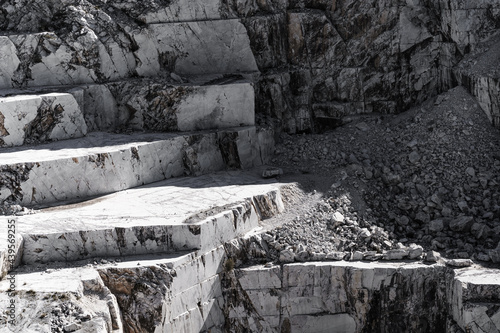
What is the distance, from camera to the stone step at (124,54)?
68.1 ft

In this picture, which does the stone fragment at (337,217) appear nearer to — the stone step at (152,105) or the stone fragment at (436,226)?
the stone fragment at (436,226)

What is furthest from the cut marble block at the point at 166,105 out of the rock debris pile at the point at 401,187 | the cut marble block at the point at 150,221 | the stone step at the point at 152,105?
the cut marble block at the point at 150,221

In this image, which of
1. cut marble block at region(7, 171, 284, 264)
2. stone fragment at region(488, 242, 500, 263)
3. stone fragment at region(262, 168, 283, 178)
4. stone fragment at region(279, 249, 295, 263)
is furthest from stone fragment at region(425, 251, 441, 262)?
stone fragment at region(262, 168, 283, 178)

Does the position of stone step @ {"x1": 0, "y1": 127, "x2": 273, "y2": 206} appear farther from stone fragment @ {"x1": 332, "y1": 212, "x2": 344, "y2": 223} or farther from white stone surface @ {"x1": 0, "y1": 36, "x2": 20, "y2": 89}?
stone fragment @ {"x1": 332, "y1": 212, "x2": 344, "y2": 223}

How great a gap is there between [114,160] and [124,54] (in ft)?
14.6

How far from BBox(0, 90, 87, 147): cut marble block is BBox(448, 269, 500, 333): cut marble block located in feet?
37.4

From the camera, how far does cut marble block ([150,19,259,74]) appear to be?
72.3 ft

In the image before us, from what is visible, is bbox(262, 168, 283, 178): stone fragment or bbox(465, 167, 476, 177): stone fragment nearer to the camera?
bbox(465, 167, 476, 177): stone fragment

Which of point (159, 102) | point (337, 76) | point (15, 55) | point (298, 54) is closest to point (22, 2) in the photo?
point (15, 55)

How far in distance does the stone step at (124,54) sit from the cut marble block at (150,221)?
4425 mm

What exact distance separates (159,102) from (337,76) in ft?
20.7

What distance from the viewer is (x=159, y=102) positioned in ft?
68.9

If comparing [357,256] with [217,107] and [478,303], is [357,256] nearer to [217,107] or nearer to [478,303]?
[478,303]

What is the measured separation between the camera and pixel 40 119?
19609 mm
